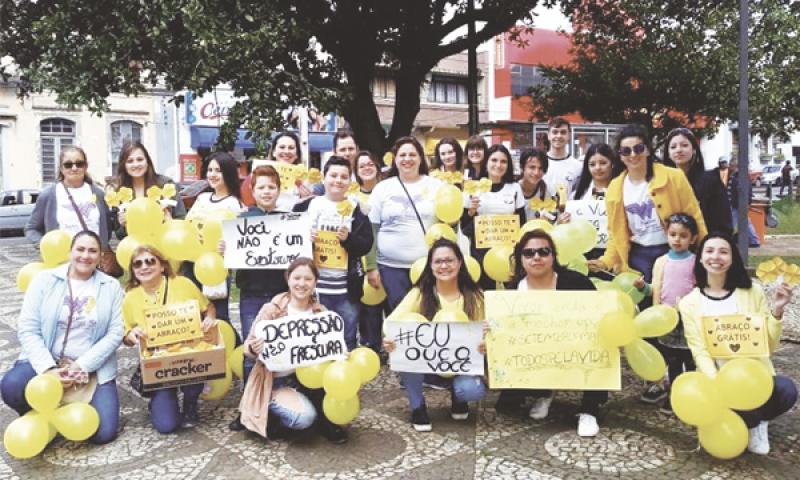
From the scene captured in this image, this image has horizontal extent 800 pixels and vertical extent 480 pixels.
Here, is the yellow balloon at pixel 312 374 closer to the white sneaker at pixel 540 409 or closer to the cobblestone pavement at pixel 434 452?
the cobblestone pavement at pixel 434 452

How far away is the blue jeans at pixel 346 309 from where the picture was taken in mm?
4832

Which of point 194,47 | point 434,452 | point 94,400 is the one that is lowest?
point 434,452

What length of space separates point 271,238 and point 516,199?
6.16ft

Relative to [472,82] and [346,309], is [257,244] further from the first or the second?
[472,82]

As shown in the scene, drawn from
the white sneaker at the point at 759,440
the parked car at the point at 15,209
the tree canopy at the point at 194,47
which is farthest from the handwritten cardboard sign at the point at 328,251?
the parked car at the point at 15,209

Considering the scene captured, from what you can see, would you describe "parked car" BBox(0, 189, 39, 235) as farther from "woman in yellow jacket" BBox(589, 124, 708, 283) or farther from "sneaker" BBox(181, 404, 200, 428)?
"woman in yellow jacket" BBox(589, 124, 708, 283)

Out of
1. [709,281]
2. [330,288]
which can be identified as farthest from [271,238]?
[709,281]

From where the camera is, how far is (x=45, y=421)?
3.91 m

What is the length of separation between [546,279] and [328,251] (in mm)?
1456

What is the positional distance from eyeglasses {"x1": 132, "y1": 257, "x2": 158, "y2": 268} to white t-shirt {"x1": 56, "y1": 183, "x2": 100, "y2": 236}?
111 cm

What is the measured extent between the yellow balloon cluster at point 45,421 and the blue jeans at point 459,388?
180 centimetres

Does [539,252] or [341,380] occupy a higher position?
[539,252]

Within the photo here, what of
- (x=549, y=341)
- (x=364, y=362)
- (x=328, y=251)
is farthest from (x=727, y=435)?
(x=328, y=251)

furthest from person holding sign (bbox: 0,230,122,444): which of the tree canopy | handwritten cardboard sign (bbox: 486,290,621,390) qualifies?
the tree canopy
